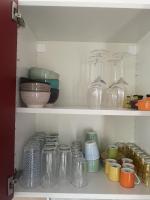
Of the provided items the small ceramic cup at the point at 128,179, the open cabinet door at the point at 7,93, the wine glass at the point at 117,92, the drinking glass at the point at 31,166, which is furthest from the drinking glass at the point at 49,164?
the wine glass at the point at 117,92

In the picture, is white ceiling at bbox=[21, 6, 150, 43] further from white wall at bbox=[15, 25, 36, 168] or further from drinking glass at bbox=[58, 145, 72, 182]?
drinking glass at bbox=[58, 145, 72, 182]

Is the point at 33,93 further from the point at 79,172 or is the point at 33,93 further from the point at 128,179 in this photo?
the point at 128,179

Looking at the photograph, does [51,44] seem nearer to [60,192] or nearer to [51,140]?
[51,140]

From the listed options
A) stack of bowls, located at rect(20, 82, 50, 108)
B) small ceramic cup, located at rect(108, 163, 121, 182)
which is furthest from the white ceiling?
small ceramic cup, located at rect(108, 163, 121, 182)

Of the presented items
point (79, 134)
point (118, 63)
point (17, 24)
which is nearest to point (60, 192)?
point (79, 134)

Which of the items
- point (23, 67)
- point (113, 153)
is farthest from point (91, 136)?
point (23, 67)

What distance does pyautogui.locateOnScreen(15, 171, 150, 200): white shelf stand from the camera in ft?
2.37

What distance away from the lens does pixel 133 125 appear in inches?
46.4

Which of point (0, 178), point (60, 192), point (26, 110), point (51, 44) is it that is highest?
point (51, 44)

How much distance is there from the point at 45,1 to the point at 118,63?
557mm

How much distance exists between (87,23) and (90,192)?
70 centimetres

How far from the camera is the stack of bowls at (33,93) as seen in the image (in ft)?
2.56

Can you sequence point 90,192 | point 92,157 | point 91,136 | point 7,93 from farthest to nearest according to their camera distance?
point 91,136
point 92,157
point 90,192
point 7,93

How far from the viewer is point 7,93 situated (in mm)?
629
